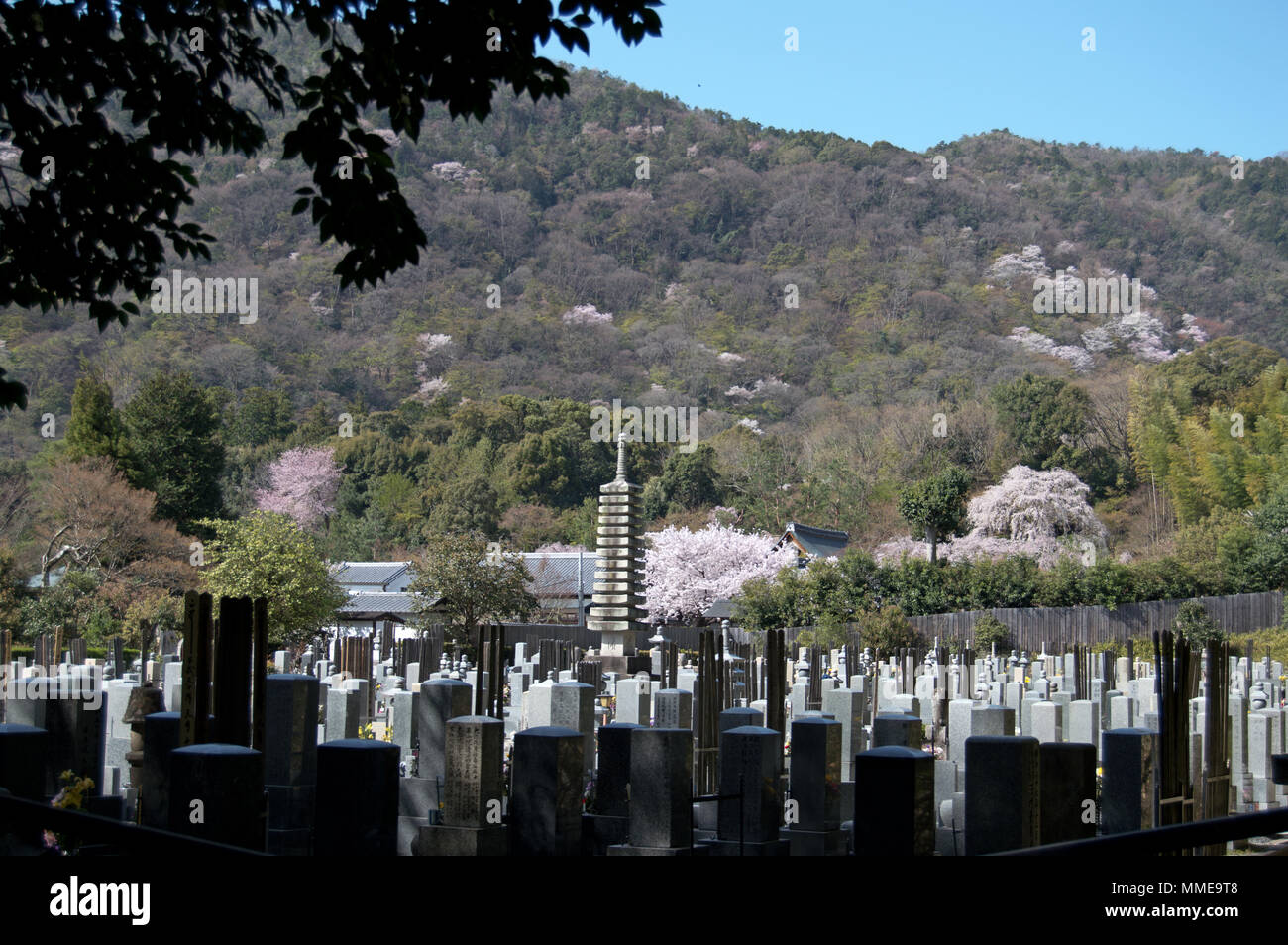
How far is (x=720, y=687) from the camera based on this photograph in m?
11.6

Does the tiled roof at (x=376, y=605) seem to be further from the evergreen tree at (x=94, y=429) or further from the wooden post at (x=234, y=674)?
the wooden post at (x=234, y=674)

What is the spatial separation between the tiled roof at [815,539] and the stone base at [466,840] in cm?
4546

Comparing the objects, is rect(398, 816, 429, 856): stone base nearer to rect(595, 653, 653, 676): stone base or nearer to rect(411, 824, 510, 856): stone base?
rect(411, 824, 510, 856): stone base

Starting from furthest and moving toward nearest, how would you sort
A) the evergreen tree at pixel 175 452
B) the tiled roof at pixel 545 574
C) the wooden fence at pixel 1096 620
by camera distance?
the tiled roof at pixel 545 574 < the evergreen tree at pixel 175 452 < the wooden fence at pixel 1096 620

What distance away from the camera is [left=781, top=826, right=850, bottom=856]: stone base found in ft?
24.6

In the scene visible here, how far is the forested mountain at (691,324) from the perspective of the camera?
209 feet

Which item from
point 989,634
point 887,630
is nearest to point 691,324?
point 989,634

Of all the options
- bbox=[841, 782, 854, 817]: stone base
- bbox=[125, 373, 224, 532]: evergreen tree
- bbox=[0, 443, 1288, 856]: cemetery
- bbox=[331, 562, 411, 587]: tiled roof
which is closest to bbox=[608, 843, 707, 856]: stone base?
bbox=[0, 443, 1288, 856]: cemetery

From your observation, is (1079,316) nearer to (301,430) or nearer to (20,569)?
(301,430)

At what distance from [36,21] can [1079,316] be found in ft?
356

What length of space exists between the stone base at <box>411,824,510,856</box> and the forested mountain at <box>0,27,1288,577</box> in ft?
137

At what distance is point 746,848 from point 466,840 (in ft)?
4.99

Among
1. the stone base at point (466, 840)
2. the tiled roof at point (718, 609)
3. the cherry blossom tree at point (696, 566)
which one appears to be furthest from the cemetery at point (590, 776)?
the cherry blossom tree at point (696, 566)
